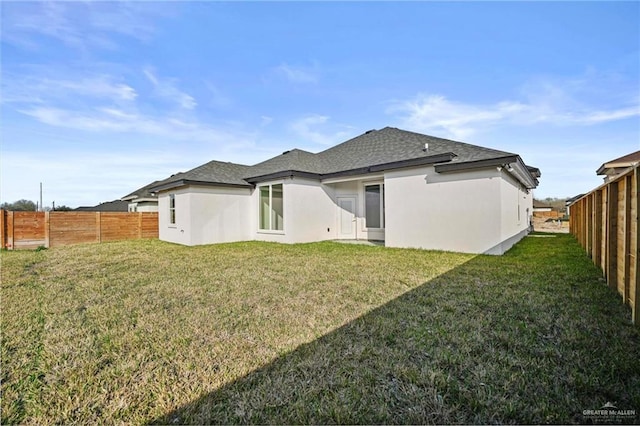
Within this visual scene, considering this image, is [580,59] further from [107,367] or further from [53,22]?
[53,22]

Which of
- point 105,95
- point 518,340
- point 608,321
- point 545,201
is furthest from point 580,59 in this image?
point 545,201

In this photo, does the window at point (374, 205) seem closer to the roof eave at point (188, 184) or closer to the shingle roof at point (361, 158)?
the shingle roof at point (361, 158)

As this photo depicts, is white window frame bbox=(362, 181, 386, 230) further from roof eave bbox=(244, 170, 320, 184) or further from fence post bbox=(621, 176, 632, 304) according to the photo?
fence post bbox=(621, 176, 632, 304)

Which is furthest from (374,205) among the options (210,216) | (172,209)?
(172,209)

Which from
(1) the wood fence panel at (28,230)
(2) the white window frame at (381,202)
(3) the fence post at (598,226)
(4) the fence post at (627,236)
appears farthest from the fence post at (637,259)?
(1) the wood fence panel at (28,230)

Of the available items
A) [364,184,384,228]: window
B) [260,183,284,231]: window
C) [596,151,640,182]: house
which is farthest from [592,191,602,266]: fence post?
[260,183,284,231]: window

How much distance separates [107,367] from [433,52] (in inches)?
469

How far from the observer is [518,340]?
125 inches

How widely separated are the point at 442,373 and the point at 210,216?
41.8 feet

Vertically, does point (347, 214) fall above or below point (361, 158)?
below

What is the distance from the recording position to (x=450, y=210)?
9.89 m

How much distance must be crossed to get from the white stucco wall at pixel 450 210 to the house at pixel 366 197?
0.03 metres

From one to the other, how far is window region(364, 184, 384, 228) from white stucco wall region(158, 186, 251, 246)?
607 centimetres

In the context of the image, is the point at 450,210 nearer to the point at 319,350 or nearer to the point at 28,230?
the point at 319,350
